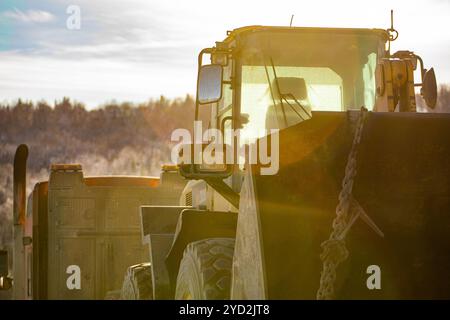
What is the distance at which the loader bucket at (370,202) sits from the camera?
498 centimetres

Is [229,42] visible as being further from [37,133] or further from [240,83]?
[37,133]

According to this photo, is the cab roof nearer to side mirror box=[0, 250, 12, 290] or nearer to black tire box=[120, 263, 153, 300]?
black tire box=[120, 263, 153, 300]

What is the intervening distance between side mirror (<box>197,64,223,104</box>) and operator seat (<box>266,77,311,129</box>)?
0.44 metres

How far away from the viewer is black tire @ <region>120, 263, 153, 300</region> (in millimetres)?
7492

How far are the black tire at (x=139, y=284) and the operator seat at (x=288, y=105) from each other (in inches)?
71.5

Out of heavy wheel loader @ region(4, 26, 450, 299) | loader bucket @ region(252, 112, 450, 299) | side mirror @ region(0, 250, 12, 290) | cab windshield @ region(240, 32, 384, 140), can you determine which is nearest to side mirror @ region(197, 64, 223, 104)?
cab windshield @ region(240, 32, 384, 140)

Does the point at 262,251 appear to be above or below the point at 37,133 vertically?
below

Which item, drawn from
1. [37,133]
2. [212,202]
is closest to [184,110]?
[37,133]

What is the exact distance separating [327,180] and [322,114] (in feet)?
1.18

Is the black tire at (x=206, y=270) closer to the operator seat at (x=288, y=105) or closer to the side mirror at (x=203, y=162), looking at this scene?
the side mirror at (x=203, y=162)

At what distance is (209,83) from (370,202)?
1.84 metres

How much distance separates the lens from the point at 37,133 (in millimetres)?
50344

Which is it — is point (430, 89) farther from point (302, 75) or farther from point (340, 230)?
point (340, 230)
